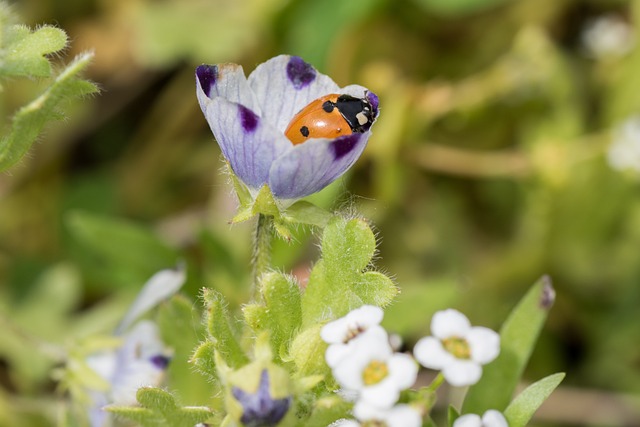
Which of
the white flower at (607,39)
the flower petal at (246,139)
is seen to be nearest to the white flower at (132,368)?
the flower petal at (246,139)

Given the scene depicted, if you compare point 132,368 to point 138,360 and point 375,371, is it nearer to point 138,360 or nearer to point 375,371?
point 138,360

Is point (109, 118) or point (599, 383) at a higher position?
point (109, 118)

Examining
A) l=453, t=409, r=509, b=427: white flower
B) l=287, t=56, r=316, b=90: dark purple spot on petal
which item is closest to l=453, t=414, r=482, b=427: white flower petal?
l=453, t=409, r=509, b=427: white flower

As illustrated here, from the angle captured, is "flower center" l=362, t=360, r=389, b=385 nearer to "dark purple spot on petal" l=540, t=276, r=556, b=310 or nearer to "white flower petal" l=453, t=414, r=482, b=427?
"white flower petal" l=453, t=414, r=482, b=427

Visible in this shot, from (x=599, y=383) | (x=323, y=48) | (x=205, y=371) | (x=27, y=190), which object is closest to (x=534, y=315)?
(x=205, y=371)

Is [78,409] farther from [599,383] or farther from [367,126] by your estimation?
[599,383]

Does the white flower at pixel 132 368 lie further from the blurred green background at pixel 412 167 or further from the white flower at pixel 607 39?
the white flower at pixel 607 39

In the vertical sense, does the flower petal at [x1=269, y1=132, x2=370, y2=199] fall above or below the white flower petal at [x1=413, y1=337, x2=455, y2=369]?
above
